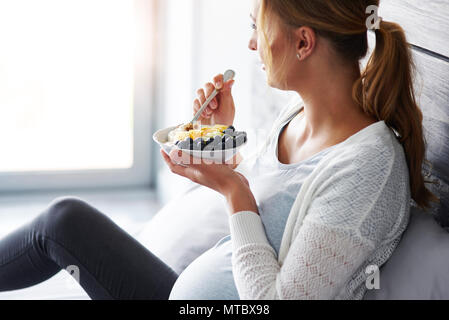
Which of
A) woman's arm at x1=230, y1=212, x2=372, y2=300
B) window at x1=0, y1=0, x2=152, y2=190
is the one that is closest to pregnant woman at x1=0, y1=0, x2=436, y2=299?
woman's arm at x1=230, y1=212, x2=372, y2=300

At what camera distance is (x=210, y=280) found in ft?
3.61

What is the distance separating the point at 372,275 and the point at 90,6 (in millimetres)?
2493

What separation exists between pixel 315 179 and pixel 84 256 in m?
0.61

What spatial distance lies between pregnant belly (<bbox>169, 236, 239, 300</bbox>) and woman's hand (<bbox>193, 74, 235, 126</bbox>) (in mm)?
341

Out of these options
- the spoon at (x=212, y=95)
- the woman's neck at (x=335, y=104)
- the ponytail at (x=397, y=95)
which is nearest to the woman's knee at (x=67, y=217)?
the spoon at (x=212, y=95)

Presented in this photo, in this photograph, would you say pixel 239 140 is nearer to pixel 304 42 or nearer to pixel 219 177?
pixel 219 177

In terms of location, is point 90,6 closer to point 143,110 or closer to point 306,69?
point 143,110

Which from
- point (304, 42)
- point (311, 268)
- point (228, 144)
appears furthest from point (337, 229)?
point (304, 42)

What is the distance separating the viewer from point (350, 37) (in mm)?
1048

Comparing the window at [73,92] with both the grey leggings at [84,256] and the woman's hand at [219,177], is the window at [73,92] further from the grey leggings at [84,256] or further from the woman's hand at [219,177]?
the woman's hand at [219,177]

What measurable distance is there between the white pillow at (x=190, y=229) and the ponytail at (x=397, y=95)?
466 mm

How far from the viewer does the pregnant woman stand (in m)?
0.92

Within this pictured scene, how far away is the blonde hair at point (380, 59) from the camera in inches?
40.1

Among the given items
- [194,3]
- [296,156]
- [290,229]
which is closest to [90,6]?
[194,3]
